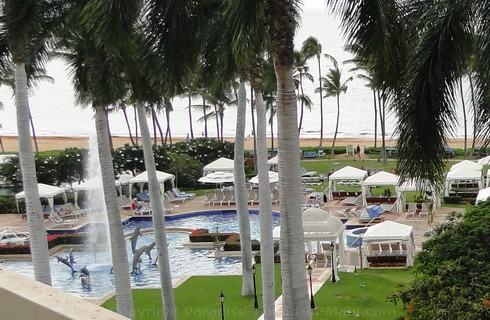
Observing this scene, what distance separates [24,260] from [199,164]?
1649cm

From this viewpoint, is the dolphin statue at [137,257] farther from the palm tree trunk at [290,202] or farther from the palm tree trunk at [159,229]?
the palm tree trunk at [290,202]

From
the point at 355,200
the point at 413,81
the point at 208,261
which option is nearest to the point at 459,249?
the point at 413,81

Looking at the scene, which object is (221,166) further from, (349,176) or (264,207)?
(264,207)

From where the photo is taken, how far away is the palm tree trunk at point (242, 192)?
19.6m

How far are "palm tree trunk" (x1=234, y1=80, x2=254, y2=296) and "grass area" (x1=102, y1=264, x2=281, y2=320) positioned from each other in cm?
58

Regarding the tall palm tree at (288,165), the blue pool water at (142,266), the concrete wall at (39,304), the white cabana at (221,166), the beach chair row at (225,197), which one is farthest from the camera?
the white cabana at (221,166)

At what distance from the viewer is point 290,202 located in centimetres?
1077

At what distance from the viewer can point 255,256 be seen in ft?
85.4

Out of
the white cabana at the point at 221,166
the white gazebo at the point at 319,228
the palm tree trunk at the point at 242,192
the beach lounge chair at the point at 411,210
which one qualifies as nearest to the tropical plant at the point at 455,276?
the palm tree trunk at the point at 242,192

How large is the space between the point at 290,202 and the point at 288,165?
0.50m

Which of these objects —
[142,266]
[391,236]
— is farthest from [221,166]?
[391,236]

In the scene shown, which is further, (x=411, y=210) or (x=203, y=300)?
(x=411, y=210)

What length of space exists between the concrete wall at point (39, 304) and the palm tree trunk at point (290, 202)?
5883 mm

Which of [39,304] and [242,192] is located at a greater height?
[39,304]
